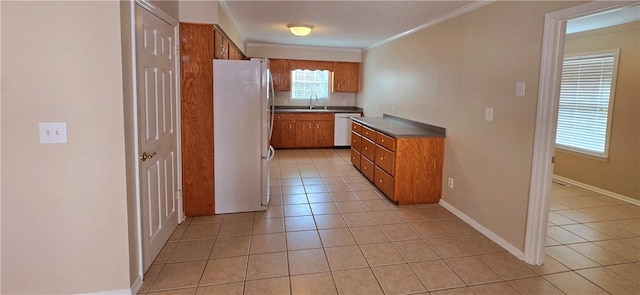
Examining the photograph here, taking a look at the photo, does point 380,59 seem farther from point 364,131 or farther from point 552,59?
point 552,59

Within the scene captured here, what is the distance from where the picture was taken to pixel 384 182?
4227 mm

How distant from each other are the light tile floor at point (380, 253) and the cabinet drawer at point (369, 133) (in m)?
0.98

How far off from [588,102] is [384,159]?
2980mm

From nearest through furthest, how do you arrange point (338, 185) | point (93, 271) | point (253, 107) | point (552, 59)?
point (93, 271), point (552, 59), point (253, 107), point (338, 185)

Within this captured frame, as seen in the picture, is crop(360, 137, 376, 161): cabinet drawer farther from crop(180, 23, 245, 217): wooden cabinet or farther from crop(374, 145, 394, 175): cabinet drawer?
crop(180, 23, 245, 217): wooden cabinet

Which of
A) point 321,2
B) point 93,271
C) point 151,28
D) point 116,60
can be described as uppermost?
point 321,2

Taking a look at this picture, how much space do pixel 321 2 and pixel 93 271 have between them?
296 centimetres

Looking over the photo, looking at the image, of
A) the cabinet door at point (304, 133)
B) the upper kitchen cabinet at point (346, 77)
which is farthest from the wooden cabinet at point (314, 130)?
the upper kitchen cabinet at point (346, 77)

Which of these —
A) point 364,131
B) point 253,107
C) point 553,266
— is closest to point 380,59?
point 364,131

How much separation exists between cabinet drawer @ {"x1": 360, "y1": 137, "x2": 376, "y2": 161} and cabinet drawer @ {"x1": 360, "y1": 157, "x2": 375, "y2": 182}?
0.25 ft

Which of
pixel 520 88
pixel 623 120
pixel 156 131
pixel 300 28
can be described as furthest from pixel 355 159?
pixel 156 131

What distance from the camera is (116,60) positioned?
6.23 ft

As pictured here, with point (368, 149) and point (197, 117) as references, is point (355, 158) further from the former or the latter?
point (197, 117)

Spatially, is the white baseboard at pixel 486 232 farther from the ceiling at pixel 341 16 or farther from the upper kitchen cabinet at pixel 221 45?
the upper kitchen cabinet at pixel 221 45
